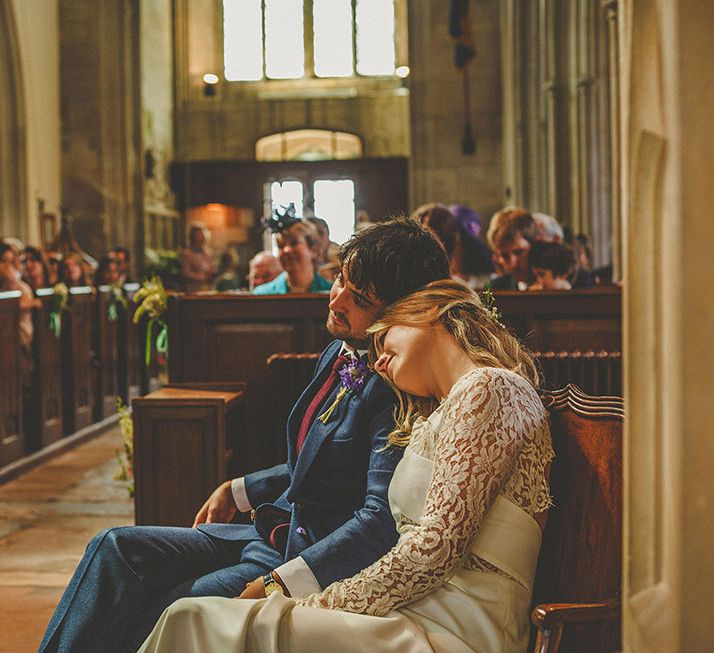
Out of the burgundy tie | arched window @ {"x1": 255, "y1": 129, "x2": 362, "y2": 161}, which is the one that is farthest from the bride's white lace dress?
arched window @ {"x1": 255, "y1": 129, "x2": 362, "y2": 161}

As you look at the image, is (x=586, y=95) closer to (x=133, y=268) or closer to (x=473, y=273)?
(x=473, y=273)

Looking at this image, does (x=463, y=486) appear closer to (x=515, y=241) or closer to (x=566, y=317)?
(x=566, y=317)

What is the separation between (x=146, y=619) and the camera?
2.20m

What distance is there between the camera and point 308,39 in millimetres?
19000

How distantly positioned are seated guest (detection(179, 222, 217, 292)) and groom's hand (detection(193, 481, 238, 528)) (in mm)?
11360

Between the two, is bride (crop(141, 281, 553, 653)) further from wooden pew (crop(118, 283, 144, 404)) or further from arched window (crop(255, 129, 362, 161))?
arched window (crop(255, 129, 362, 161))

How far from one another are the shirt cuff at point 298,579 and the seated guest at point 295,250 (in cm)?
264

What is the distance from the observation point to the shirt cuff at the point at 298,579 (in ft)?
6.39

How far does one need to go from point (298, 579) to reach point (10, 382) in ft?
15.7

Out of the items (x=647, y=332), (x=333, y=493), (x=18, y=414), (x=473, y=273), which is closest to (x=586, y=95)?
(x=473, y=273)

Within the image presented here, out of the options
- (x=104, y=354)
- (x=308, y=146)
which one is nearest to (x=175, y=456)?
(x=104, y=354)

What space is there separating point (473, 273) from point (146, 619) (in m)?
3.06

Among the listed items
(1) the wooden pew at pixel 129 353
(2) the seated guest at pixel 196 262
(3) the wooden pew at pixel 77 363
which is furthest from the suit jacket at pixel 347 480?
(2) the seated guest at pixel 196 262

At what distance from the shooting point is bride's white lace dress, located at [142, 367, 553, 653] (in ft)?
5.57
